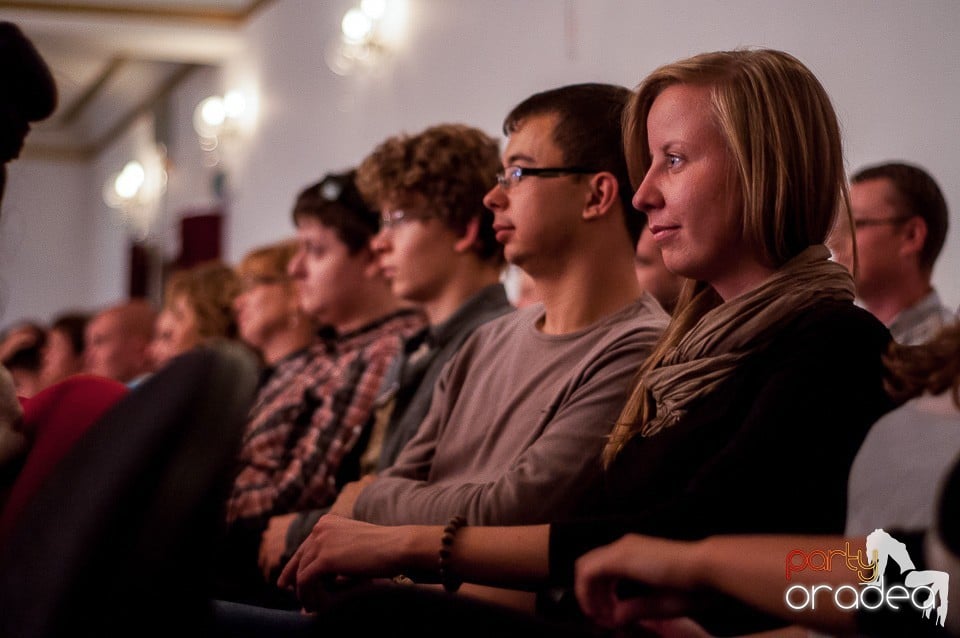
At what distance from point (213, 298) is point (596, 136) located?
2.60 metres

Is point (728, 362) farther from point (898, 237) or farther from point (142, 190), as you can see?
point (142, 190)

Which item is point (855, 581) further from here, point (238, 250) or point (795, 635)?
point (238, 250)

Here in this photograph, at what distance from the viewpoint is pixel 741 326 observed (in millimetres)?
1341

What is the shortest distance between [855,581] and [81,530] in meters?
0.69

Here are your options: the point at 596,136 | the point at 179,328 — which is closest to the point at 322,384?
the point at 596,136

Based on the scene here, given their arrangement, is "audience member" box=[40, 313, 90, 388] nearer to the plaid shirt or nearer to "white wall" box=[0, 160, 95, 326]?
the plaid shirt

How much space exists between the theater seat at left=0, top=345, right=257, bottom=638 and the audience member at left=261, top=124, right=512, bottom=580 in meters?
1.32

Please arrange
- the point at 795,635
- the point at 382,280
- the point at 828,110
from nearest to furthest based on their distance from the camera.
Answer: the point at 795,635 → the point at 828,110 → the point at 382,280

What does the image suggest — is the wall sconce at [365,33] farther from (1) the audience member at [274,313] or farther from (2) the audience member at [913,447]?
(2) the audience member at [913,447]

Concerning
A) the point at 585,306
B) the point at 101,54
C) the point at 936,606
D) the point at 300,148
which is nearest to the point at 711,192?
the point at 585,306

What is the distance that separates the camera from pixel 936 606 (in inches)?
37.1

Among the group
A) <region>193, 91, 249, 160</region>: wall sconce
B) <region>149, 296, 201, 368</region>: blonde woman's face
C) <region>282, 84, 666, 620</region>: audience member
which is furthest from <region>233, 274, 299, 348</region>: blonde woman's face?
<region>193, 91, 249, 160</region>: wall sconce

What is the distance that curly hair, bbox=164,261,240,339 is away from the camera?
4.09 m

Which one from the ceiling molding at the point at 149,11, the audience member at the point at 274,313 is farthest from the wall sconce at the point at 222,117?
the audience member at the point at 274,313
